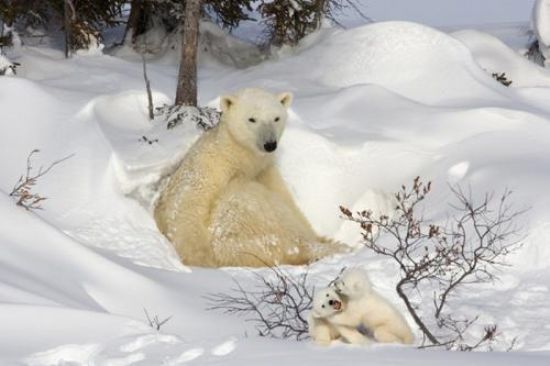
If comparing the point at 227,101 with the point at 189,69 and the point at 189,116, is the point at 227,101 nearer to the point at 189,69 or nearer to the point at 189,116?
the point at 189,116

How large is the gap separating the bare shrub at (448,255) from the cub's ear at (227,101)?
1.77 metres

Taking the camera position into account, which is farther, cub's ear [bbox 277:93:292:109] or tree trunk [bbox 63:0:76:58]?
Result: tree trunk [bbox 63:0:76:58]

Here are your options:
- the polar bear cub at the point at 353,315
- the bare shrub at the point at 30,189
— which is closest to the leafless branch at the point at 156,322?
the polar bear cub at the point at 353,315

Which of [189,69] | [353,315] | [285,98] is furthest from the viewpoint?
[189,69]

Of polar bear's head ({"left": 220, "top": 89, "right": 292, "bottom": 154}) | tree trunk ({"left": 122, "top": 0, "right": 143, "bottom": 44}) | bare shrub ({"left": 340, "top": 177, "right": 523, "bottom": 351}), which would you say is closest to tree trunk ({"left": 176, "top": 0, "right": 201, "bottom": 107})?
polar bear's head ({"left": 220, "top": 89, "right": 292, "bottom": 154})

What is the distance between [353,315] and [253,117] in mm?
4072

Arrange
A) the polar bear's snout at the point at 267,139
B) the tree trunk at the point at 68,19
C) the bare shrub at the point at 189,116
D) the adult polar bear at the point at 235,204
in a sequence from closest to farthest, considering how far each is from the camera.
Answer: the polar bear's snout at the point at 267,139
the adult polar bear at the point at 235,204
the bare shrub at the point at 189,116
the tree trunk at the point at 68,19

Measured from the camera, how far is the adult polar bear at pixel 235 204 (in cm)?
920

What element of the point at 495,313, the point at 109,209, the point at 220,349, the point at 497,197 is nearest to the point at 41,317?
the point at 220,349

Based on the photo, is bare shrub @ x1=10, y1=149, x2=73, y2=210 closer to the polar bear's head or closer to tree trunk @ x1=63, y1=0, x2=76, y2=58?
the polar bear's head

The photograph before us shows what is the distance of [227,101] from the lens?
939 centimetres

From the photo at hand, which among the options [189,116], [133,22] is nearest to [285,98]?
[189,116]

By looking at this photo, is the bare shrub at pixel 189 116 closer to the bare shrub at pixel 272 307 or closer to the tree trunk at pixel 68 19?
the bare shrub at pixel 272 307

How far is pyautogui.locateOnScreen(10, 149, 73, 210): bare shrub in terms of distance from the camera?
8.20 m
